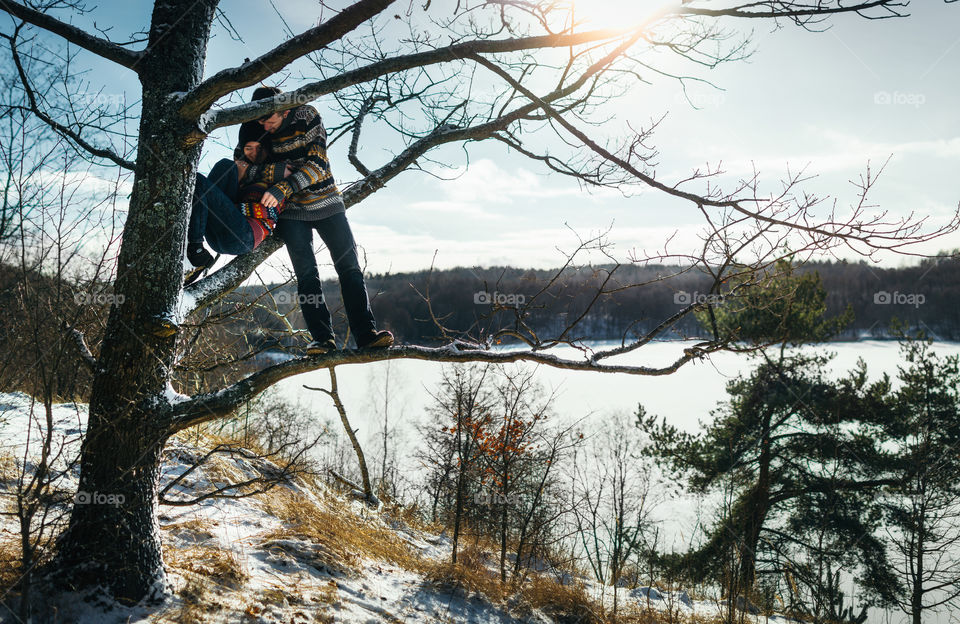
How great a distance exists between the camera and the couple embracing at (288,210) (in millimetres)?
3057

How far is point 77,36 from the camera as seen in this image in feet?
8.39

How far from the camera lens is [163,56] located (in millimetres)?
2672

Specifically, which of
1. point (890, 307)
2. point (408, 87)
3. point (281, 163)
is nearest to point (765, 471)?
point (408, 87)

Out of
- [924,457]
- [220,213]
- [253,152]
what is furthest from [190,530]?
[924,457]

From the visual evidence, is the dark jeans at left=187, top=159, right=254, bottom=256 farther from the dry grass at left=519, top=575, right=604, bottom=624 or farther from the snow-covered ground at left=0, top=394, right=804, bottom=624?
the dry grass at left=519, top=575, right=604, bottom=624

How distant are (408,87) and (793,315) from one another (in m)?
13.8

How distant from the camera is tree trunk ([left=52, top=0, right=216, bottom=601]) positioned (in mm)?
2535

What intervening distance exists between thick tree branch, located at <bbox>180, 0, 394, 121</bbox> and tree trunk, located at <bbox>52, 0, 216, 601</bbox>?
35 cm

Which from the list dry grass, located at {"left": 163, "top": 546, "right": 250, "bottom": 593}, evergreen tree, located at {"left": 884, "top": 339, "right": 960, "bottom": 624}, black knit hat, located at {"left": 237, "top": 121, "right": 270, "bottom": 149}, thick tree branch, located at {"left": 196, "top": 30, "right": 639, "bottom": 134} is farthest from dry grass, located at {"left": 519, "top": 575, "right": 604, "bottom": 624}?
evergreen tree, located at {"left": 884, "top": 339, "right": 960, "bottom": 624}

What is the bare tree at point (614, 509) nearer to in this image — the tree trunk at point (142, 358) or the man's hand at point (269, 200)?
the tree trunk at point (142, 358)

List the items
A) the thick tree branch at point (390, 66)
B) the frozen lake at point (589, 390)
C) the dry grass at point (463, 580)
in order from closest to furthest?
the thick tree branch at point (390, 66) < the dry grass at point (463, 580) < the frozen lake at point (589, 390)

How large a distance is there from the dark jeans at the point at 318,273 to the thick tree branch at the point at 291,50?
991mm

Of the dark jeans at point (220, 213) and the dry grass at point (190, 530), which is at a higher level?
the dark jeans at point (220, 213)

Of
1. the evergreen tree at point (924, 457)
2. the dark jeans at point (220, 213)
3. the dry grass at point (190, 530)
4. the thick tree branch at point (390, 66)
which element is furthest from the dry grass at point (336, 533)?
the evergreen tree at point (924, 457)
